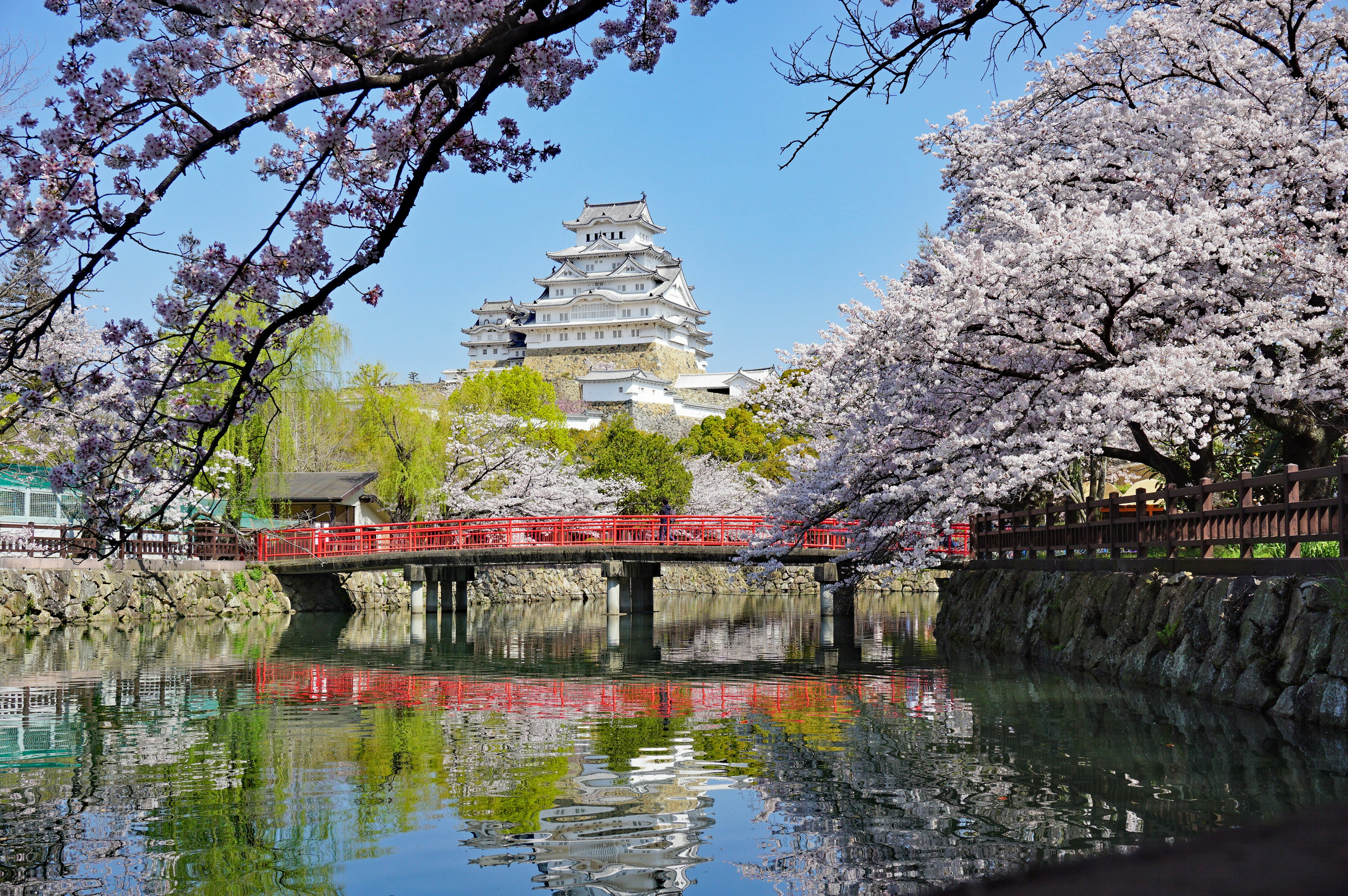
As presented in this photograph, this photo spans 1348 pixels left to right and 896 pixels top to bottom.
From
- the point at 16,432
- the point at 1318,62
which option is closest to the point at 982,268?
the point at 1318,62

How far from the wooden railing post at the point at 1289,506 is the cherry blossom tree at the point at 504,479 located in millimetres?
30351

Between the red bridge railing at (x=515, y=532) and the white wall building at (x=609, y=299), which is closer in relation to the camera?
the red bridge railing at (x=515, y=532)

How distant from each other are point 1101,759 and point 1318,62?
11.1 m

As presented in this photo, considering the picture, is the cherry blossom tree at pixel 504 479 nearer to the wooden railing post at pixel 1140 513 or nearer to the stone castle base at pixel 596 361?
the wooden railing post at pixel 1140 513

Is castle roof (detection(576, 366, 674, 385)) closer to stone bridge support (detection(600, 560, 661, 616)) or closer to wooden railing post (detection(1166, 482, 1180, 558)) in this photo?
stone bridge support (detection(600, 560, 661, 616))

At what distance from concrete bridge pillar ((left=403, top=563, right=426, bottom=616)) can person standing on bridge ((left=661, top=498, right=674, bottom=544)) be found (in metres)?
7.30

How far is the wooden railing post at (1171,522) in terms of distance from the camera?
14.0 metres

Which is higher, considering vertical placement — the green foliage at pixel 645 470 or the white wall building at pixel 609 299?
the white wall building at pixel 609 299

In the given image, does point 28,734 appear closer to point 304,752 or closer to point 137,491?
point 304,752

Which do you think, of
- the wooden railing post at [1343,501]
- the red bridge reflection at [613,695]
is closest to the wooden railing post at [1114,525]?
the red bridge reflection at [613,695]

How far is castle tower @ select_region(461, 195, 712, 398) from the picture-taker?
2889 inches

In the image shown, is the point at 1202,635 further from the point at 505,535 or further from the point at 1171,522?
the point at 505,535

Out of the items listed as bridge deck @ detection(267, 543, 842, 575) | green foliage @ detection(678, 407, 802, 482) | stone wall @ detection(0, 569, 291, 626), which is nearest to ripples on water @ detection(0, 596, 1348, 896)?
stone wall @ detection(0, 569, 291, 626)

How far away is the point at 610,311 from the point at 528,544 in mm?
45382
